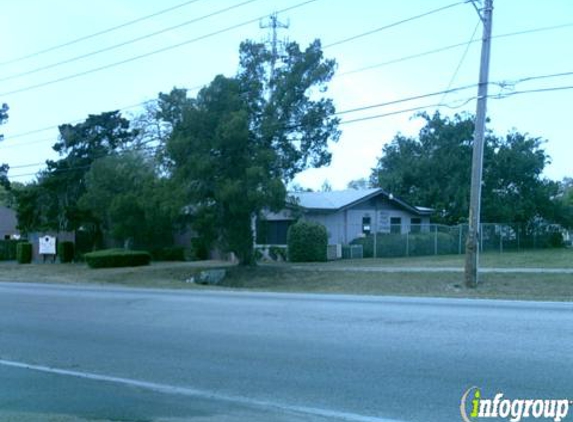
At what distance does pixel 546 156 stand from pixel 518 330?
39.3 m

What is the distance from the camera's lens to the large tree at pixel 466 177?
4584cm

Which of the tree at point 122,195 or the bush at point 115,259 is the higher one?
the tree at point 122,195

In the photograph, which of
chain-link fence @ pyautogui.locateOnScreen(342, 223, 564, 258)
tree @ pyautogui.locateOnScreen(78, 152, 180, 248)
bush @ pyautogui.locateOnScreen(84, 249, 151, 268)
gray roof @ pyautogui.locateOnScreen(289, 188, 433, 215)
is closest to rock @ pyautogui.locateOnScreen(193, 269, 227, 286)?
tree @ pyautogui.locateOnScreen(78, 152, 180, 248)

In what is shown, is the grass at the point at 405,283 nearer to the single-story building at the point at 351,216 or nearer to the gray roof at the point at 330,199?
the single-story building at the point at 351,216

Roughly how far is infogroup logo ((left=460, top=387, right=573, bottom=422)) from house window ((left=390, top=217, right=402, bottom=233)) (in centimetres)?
3485

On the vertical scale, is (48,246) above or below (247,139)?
below

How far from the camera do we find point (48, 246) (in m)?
43.3

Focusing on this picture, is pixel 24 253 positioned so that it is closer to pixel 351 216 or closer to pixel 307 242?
pixel 307 242

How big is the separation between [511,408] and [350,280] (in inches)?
709

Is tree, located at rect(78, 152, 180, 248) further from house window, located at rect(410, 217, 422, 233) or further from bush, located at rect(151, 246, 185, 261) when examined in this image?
house window, located at rect(410, 217, 422, 233)

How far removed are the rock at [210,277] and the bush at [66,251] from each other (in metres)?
17.3

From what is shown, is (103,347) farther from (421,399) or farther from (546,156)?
(546,156)

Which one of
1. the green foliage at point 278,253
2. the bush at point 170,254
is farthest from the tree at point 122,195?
the green foliage at point 278,253

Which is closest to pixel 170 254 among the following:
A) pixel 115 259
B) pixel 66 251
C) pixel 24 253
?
pixel 115 259
